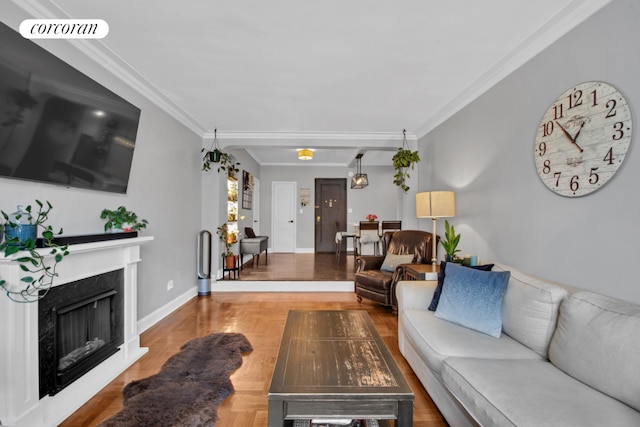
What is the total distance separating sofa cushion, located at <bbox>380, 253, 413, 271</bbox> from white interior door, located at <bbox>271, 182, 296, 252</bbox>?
4433 mm

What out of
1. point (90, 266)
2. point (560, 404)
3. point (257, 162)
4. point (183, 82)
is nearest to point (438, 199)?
point (560, 404)

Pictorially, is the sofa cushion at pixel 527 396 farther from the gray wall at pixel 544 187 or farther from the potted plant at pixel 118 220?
the potted plant at pixel 118 220

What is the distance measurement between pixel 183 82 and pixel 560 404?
350 centimetres

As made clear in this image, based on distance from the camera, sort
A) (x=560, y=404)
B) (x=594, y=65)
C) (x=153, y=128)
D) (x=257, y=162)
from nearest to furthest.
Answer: (x=560, y=404)
(x=594, y=65)
(x=153, y=128)
(x=257, y=162)

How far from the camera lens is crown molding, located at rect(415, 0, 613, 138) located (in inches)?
72.3

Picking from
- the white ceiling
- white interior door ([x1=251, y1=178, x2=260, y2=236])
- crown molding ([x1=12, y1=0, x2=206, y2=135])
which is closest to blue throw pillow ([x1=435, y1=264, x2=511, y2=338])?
the white ceiling

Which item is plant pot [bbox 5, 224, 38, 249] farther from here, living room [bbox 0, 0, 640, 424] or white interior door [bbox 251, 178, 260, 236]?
white interior door [bbox 251, 178, 260, 236]

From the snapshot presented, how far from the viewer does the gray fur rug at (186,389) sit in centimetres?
167

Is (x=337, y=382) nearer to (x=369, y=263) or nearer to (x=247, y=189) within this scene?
(x=369, y=263)

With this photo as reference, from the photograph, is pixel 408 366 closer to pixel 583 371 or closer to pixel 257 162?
pixel 583 371

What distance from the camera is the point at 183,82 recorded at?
2.95 m

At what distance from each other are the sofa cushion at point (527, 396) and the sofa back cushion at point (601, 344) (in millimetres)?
46

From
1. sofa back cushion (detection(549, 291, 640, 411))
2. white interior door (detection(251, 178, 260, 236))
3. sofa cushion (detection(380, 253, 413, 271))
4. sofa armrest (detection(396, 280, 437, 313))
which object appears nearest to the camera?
sofa back cushion (detection(549, 291, 640, 411))

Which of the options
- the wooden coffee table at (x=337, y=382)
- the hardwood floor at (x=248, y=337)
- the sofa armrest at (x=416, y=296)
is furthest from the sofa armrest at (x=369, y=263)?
the wooden coffee table at (x=337, y=382)
